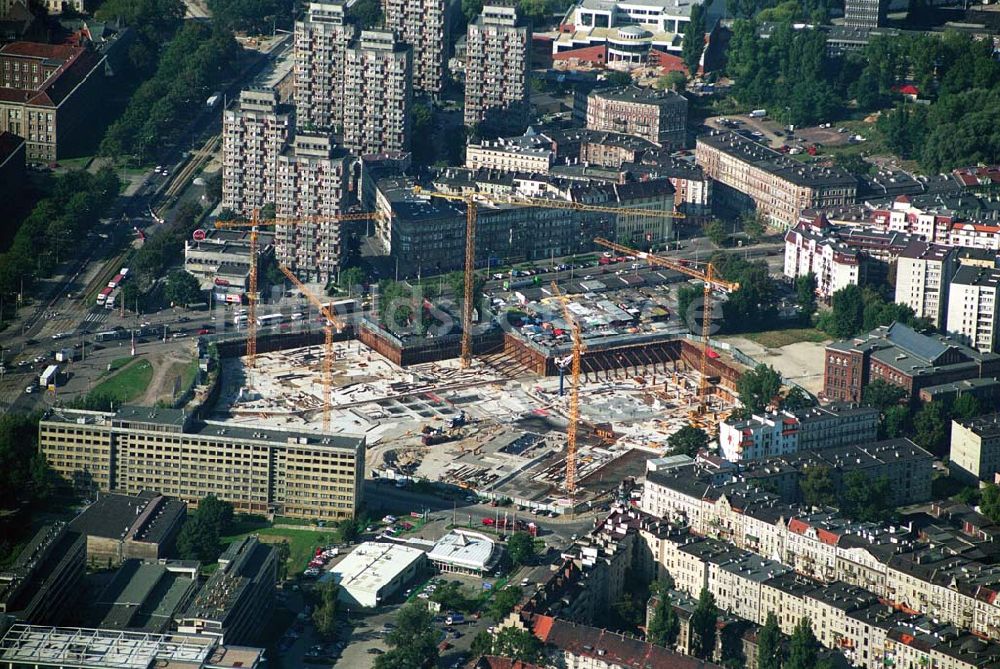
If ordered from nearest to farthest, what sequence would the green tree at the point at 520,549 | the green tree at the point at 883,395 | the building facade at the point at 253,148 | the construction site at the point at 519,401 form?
the green tree at the point at 520,549
the construction site at the point at 519,401
the green tree at the point at 883,395
the building facade at the point at 253,148

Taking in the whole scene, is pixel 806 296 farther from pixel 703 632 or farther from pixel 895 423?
pixel 703 632

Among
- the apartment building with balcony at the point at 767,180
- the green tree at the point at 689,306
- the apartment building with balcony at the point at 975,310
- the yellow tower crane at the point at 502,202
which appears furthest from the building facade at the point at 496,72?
the apartment building with balcony at the point at 975,310

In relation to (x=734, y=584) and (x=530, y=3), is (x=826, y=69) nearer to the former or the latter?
(x=530, y=3)

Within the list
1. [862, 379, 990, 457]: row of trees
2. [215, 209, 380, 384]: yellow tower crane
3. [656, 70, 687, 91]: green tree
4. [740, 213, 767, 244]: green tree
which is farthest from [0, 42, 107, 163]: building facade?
[862, 379, 990, 457]: row of trees

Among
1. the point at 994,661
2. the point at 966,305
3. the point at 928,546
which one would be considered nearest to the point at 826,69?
the point at 966,305

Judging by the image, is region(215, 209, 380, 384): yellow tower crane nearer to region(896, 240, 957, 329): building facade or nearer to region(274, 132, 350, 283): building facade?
region(274, 132, 350, 283): building facade

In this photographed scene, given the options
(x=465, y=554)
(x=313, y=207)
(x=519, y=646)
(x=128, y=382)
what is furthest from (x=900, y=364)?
(x=128, y=382)

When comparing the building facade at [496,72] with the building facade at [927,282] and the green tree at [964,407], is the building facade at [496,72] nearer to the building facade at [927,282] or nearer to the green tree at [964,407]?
the building facade at [927,282]
